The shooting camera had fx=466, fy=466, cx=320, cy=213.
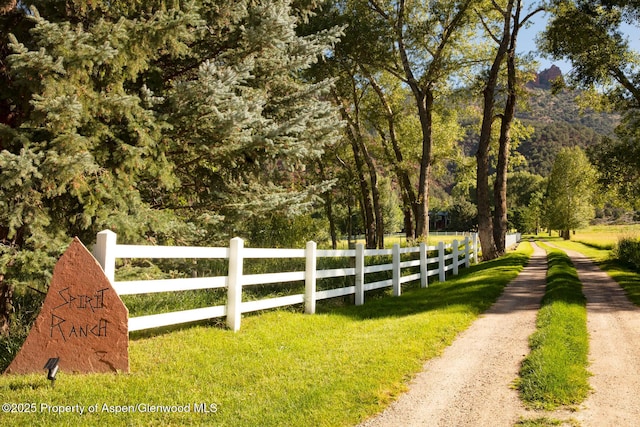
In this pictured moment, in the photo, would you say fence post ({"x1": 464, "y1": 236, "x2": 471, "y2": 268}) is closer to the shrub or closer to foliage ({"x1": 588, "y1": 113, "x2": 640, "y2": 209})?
the shrub

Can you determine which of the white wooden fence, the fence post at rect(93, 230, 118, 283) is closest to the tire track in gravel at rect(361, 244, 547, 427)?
the white wooden fence

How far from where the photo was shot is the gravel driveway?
12.9 feet

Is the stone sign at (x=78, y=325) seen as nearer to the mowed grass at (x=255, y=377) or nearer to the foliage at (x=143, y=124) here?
the mowed grass at (x=255, y=377)

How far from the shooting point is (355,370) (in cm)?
506

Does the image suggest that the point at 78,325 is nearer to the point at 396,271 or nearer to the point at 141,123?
the point at 141,123

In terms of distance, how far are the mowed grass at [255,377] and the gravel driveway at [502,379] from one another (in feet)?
0.82

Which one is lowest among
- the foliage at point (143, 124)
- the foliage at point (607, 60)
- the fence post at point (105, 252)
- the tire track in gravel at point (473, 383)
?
the tire track in gravel at point (473, 383)

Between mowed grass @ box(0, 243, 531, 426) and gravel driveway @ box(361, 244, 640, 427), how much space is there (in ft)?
0.82

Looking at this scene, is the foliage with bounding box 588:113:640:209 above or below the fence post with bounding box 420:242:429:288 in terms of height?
above

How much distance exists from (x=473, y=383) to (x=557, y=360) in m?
1.25

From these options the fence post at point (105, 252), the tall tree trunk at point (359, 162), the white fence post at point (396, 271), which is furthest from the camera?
the tall tree trunk at point (359, 162)

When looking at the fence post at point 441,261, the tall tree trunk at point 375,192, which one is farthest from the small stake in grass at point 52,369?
the tall tree trunk at point 375,192

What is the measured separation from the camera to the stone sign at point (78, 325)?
4547 millimetres

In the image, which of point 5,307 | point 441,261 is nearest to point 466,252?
point 441,261
